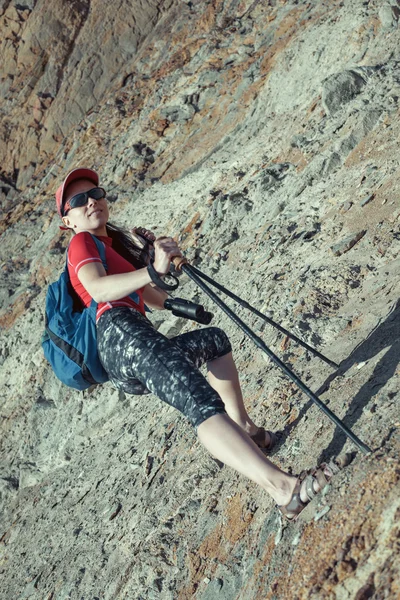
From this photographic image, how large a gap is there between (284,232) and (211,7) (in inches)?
308

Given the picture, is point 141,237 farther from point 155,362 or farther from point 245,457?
point 245,457

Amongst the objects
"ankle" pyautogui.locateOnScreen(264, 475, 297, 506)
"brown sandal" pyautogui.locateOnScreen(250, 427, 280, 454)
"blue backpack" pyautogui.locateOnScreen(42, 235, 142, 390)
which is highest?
"blue backpack" pyautogui.locateOnScreen(42, 235, 142, 390)

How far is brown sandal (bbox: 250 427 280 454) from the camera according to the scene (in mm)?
4734

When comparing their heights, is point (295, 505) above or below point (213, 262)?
below

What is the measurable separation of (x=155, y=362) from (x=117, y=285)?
0.48 meters

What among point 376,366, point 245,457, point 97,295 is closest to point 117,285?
point 97,295

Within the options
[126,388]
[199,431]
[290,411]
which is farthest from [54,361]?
[290,411]

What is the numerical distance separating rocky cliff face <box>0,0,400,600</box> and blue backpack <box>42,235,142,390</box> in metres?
1.38

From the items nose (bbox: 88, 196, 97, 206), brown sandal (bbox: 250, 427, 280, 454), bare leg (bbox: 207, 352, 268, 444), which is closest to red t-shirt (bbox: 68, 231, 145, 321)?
nose (bbox: 88, 196, 97, 206)

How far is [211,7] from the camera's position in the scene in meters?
13.9

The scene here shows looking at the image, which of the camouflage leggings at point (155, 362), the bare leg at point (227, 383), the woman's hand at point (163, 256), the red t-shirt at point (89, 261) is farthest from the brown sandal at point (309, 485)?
A: the red t-shirt at point (89, 261)

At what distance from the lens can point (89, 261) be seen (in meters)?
4.12

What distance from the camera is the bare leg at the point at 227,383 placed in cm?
453

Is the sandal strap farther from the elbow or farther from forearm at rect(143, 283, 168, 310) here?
forearm at rect(143, 283, 168, 310)
